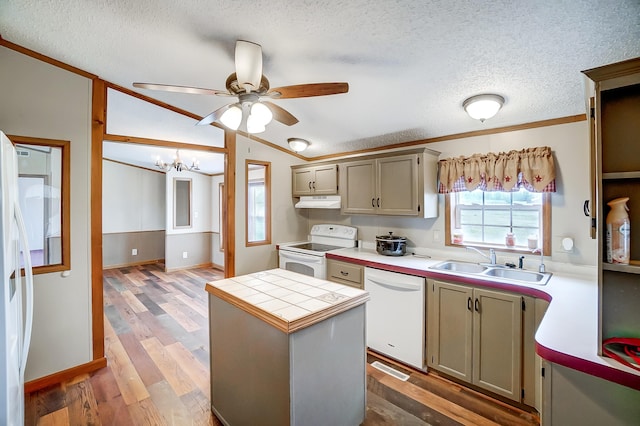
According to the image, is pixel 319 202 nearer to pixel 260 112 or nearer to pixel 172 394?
pixel 260 112

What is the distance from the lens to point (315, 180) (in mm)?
3865

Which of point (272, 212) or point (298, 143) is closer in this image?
point (298, 143)

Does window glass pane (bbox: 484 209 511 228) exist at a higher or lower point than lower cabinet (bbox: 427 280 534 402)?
higher

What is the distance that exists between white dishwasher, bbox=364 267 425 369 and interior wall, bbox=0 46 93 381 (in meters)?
2.59

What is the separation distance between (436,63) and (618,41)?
873 mm

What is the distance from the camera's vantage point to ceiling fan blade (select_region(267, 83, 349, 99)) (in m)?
1.61

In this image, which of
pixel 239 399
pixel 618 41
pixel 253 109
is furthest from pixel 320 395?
pixel 618 41

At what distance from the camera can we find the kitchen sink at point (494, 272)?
2215 mm

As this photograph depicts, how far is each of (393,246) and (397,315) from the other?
2.31ft

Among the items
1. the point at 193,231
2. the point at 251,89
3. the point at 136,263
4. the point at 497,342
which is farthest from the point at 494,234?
the point at 136,263

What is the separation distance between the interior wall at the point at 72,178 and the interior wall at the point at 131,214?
4.13m

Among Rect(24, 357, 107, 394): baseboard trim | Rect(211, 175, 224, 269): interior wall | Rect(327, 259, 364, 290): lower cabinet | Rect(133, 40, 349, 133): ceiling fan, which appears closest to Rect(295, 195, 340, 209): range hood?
Rect(327, 259, 364, 290): lower cabinet

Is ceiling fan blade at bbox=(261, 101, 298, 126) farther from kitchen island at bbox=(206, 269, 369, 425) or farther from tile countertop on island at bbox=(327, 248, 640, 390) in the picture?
tile countertop on island at bbox=(327, 248, 640, 390)

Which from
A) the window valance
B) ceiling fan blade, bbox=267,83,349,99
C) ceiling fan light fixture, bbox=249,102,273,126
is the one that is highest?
ceiling fan blade, bbox=267,83,349,99
